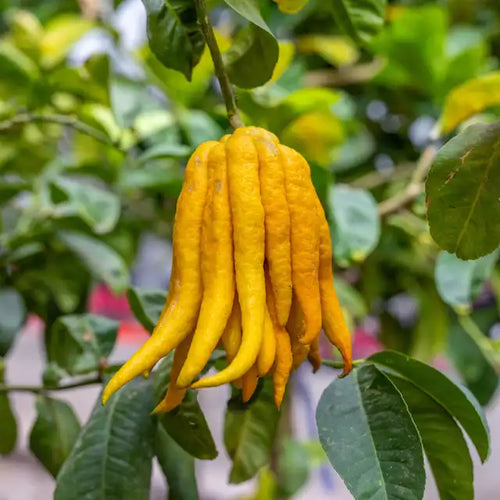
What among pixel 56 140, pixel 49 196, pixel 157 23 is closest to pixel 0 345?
pixel 49 196

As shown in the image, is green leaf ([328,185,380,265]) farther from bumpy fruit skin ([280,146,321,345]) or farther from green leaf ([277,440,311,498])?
green leaf ([277,440,311,498])

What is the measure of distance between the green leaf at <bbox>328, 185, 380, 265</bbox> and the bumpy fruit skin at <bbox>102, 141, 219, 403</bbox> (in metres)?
0.31

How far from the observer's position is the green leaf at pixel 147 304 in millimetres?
464

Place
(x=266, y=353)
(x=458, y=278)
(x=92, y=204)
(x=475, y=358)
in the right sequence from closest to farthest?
(x=266, y=353), (x=458, y=278), (x=92, y=204), (x=475, y=358)

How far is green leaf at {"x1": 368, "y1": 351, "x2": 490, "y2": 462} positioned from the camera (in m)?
0.37

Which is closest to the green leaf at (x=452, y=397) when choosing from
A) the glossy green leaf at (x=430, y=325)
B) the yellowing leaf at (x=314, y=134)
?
the yellowing leaf at (x=314, y=134)

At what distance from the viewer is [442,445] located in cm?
39

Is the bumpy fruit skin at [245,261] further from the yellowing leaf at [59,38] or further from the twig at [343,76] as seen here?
the twig at [343,76]

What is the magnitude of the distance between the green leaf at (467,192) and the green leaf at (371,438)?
0.30 feet

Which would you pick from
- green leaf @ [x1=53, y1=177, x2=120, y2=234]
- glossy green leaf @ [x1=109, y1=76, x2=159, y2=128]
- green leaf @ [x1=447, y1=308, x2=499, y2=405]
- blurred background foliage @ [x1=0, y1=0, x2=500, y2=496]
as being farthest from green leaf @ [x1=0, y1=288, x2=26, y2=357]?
green leaf @ [x1=447, y1=308, x2=499, y2=405]

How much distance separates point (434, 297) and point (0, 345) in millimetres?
597

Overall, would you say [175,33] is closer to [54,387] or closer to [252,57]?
[252,57]

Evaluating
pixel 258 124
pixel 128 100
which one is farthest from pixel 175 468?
pixel 128 100

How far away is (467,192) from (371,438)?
0.14 m
